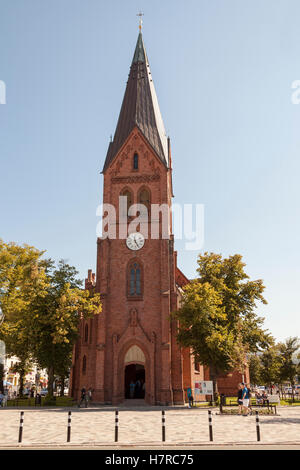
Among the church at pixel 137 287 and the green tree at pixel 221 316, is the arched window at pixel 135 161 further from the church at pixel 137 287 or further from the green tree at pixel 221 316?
the green tree at pixel 221 316

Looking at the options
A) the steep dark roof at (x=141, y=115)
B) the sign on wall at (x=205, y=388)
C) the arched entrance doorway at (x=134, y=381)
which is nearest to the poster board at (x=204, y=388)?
the sign on wall at (x=205, y=388)

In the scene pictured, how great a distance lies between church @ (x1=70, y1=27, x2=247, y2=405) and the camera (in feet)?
102

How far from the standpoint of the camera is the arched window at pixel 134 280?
33625mm

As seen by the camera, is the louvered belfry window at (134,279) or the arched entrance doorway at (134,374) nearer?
the arched entrance doorway at (134,374)

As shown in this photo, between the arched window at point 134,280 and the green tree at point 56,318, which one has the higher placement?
the arched window at point 134,280

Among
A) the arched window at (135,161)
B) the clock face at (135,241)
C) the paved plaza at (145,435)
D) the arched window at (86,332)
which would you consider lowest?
the paved plaza at (145,435)

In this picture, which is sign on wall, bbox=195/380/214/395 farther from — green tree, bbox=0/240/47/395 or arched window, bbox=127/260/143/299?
green tree, bbox=0/240/47/395

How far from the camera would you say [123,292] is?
3353 centimetres

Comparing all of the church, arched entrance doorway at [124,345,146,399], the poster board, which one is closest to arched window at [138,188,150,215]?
the church

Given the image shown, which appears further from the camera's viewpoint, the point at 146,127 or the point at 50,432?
the point at 146,127

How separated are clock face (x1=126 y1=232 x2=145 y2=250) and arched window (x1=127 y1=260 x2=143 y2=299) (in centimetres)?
135

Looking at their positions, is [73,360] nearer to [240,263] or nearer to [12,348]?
[12,348]
